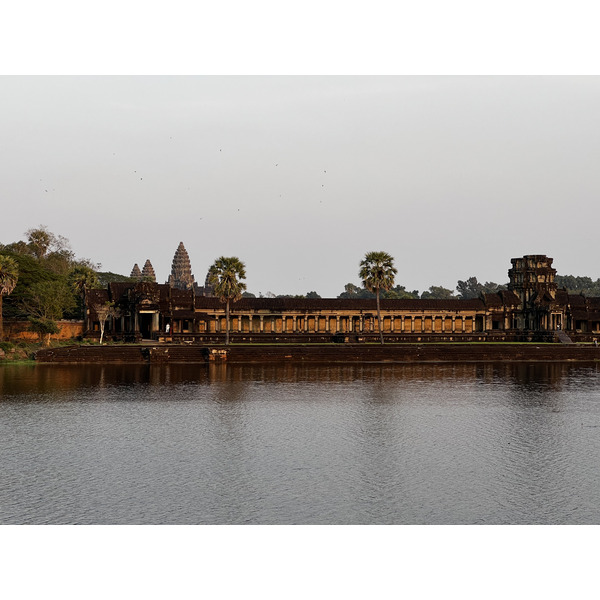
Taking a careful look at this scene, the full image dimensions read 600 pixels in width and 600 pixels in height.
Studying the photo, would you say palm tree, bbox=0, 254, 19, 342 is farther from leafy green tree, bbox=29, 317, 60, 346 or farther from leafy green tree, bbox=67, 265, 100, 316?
leafy green tree, bbox=67, 265, 100, 316

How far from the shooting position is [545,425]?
3406 cm

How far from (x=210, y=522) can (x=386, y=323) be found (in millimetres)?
80960

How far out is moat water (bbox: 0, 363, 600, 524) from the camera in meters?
21.1

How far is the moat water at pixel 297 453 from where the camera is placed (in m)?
21.1

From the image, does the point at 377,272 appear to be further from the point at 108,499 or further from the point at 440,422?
the point at 108,499

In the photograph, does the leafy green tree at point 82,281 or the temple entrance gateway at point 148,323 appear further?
the leafy green tree at point 82,281

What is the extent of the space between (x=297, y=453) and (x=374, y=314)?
7081 cm

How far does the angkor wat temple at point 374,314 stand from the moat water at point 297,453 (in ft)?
121

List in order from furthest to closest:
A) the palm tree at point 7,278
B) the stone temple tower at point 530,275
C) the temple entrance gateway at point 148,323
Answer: the stone temple tower at point 530,275 < the temple entrance gateway at point 148,323 < the palm tree at point 7,278

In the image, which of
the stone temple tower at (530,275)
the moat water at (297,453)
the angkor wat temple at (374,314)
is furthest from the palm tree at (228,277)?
the stone temple tower at (530,275)

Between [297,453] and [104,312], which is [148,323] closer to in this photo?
[104,312]

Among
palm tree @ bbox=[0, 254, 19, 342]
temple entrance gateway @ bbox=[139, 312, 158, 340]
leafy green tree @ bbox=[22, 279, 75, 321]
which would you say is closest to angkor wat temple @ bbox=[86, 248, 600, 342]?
temple entrance gateway @ bbox=[139, 312, 158, 340]

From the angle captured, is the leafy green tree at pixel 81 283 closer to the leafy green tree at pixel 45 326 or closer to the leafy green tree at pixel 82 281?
the leafy green tree at pixel 82 281

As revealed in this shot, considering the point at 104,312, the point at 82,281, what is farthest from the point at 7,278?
the point at 82,281
